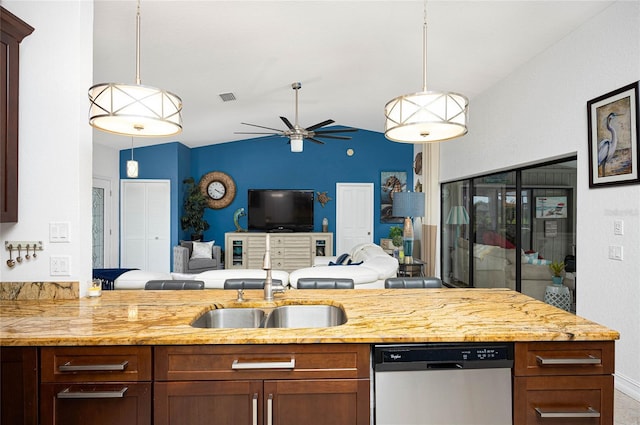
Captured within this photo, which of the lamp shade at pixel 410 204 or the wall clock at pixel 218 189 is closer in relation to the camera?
the lamp shade at pixel 410 204

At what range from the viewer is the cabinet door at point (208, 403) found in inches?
55.4

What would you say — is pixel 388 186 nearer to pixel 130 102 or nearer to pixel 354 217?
pixel 354 217

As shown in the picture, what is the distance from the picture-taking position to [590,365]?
4.78 ft

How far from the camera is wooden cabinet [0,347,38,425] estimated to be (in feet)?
4.56

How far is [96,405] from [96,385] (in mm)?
74

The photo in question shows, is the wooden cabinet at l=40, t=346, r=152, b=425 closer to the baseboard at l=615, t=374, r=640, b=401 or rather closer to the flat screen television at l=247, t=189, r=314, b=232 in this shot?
the baseboard at l=615, t=374, r=640, b=401

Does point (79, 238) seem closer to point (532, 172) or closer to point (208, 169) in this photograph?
point (532, 172)

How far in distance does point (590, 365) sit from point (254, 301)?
1.49 metres

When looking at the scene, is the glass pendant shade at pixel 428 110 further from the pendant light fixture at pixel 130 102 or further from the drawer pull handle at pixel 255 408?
the drawer pull handle at pixel 255 408

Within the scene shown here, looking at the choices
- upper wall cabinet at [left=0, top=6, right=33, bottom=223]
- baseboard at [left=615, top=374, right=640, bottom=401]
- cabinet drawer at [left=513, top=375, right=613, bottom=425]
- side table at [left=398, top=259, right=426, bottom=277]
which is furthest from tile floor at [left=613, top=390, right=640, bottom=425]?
upper wall cabinet at [left=0, top=6, right=33, bottom=223]

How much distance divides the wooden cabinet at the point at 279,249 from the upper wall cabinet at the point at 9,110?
552 centimetres

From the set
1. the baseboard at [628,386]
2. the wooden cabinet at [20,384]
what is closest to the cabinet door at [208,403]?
the wooden cabinet at [20,384]

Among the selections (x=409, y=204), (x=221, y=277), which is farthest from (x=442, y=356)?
(x=409, y=204)

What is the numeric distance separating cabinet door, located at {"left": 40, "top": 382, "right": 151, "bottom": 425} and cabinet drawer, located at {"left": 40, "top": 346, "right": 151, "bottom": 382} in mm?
28
